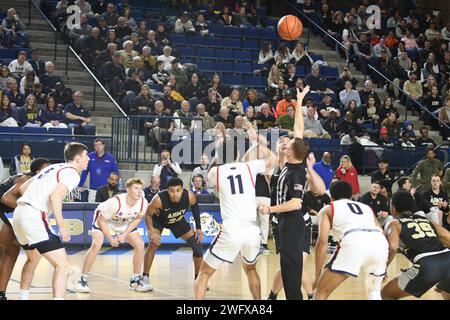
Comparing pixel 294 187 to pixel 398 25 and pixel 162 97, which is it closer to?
pixel 162 97

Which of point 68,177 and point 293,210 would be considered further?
point 293,210

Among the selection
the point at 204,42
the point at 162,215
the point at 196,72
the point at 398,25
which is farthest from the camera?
the point at 398,25

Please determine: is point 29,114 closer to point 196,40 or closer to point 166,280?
point 196,40

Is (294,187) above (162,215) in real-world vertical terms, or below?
above

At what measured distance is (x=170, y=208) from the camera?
12422 mm

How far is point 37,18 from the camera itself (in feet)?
80.9

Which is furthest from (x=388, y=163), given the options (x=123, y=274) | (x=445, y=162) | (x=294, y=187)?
(x=294, y=187)

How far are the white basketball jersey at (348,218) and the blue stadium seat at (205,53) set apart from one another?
15.4 metres

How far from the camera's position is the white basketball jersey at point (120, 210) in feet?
40.6

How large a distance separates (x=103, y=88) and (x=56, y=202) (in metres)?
12.5

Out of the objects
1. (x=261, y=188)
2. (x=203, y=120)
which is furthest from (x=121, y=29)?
(x=261, y=188)

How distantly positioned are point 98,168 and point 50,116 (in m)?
2.19

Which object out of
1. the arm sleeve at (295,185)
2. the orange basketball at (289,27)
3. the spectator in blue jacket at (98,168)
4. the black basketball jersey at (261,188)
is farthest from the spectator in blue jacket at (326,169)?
the arm sleeve at (295,185)

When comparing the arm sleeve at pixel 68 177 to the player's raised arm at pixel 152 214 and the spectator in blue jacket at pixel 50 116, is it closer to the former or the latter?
the player's raised arm at pixel 152 214
